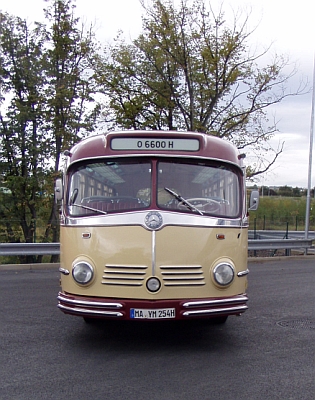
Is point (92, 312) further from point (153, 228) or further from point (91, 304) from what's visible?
point (153, 228)

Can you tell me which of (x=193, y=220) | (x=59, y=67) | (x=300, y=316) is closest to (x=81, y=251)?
(x=193, y=220)

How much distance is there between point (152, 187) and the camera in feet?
20.9

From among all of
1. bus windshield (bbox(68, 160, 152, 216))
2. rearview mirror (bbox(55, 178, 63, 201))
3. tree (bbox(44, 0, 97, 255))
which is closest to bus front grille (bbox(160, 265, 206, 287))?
bus windshield (bbox(68, 160, 152, 216))

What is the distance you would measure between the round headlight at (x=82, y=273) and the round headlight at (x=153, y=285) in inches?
26.7

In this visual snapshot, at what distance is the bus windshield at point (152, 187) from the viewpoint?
6371mm

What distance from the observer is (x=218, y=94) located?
875 inches

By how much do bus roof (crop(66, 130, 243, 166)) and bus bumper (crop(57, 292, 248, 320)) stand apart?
1.78 meters

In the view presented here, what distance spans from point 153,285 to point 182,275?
366 millimetres

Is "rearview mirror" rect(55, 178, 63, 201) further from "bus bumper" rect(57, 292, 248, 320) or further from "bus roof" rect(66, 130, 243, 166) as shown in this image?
"bus bumper" rect(57, 292, 248, 320)

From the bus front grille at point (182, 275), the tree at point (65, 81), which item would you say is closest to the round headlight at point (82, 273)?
the bus front grille at point (182, 275)

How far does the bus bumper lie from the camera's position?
5.95m

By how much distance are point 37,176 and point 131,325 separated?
1906 cm

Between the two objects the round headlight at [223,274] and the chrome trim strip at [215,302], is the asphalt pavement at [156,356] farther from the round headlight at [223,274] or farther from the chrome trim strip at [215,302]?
the round headlight at [223,274]

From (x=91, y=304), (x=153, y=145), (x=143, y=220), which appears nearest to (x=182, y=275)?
(x=143, y=220)
